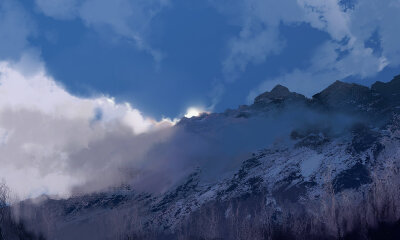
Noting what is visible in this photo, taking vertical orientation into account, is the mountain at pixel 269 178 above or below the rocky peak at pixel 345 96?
below

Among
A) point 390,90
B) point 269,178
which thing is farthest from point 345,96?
point 269,178

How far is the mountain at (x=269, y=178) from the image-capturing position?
109625mm

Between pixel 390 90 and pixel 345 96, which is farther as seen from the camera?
pixel 345 96

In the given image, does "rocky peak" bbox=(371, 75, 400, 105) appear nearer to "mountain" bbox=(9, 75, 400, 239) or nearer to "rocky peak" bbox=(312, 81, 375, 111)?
"mountain" bbox=(9, 75, 400, 239)

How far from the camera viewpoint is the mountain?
110 meters

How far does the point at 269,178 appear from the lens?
133000 millimetres

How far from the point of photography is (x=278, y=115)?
182m

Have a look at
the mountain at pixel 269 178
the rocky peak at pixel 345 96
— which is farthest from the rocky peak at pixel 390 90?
the rocky peak at pixel 345 96

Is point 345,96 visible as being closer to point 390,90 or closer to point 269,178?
point 390,90

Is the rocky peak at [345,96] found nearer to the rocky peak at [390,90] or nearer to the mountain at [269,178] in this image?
the mountain at [269,178]

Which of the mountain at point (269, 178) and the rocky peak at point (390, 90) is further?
the rocky peak at point (390, 90)

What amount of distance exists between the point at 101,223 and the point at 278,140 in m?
77.6

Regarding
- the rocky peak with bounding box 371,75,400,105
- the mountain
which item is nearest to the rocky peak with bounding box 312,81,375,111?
the mountain

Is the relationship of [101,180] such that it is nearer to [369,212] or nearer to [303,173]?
[303,173]
